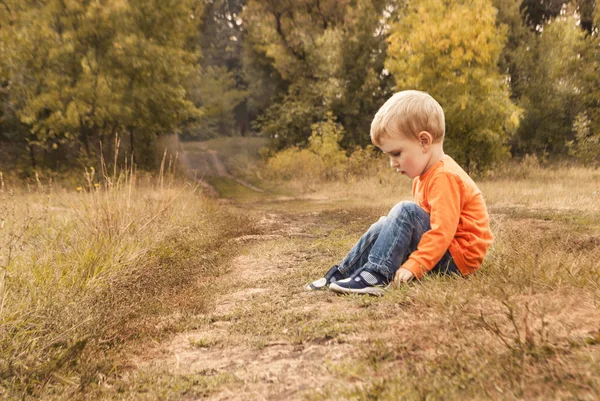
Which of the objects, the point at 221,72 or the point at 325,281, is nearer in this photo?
the point at 325,281

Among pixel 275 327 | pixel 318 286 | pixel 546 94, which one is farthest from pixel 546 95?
pixel 275 327

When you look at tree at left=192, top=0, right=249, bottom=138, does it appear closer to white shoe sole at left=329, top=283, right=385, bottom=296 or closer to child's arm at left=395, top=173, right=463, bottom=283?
white shoe sole at left=329, top=283, right=385, bottom=296

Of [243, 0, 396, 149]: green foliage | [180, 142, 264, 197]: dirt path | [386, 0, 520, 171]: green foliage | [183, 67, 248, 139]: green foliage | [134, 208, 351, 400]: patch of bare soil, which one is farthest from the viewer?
[183, 67, 248, 139]: green foliage

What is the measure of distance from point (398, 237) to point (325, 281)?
2.28 feet

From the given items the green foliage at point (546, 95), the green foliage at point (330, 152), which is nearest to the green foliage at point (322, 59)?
the green foliage at point (330, 152)

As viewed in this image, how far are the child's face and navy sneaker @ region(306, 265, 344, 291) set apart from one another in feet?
3.12

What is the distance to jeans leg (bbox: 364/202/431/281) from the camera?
2902mm

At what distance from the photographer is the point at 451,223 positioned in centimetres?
276

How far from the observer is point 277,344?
7.57 feet

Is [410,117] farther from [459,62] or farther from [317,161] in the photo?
[317,161]

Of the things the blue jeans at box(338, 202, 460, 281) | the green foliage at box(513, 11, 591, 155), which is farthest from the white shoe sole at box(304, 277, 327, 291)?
the green foliage at box(513, 11, 591, 155)

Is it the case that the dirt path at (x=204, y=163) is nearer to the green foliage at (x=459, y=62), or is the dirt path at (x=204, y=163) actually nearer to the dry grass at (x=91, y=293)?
the green foliage at (x=459, y=62)

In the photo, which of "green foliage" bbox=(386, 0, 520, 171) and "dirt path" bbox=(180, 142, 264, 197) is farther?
"dirt path" bbox=(180, 142, 264, 197)

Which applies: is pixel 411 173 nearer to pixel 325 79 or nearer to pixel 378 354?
pixel 378 354
